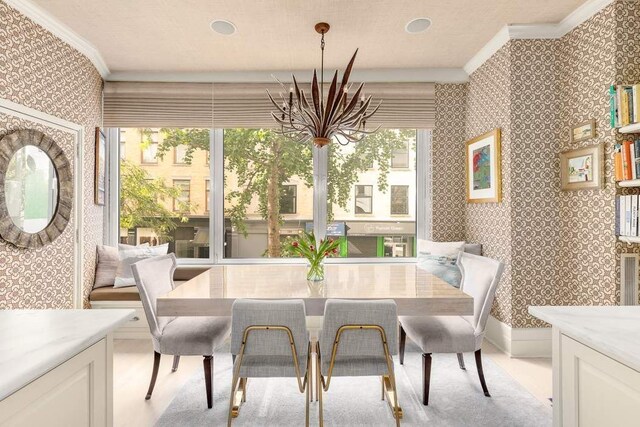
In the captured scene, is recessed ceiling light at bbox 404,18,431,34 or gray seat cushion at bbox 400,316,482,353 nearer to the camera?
gray seat cushion at bbox 400,316,482,353

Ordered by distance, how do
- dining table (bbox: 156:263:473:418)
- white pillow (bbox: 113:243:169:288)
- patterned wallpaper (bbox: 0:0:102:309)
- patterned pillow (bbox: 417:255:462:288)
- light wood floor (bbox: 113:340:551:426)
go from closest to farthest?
dining table (bbox: 156:263:473:418), light wood floor (bbox: 113:340:551:426), patterned wallpaper (bbox: 0:0:102:309), patterned pillow (bbox: 417:255:462:288), white pillow (bbox: 113:243:169:288)

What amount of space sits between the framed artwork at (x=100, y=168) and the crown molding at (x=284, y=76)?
2.13ft

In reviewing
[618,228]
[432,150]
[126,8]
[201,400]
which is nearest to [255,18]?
[126,8]

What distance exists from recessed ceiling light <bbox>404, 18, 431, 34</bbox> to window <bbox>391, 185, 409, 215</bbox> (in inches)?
64.8

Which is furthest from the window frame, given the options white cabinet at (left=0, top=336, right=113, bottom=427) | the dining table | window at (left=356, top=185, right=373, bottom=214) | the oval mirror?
white cabinet at (left=0, top=336, right=113, bottom=427)

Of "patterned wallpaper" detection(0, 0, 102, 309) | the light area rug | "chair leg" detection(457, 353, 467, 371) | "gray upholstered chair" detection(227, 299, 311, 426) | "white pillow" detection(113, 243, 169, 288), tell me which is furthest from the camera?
A: "white pillow" detection(113, 243, 169, 288)

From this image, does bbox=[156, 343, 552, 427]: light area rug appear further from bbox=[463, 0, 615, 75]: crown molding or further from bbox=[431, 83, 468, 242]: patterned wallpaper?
bbox=[463, 0, 615, 75]: crown molding

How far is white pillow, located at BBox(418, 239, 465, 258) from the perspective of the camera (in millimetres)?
3641

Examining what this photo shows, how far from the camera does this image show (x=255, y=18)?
284 cm

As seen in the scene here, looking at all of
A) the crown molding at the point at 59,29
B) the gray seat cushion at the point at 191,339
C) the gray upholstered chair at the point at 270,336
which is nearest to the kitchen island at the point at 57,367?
the gray upholstered chair at the point at 270,336

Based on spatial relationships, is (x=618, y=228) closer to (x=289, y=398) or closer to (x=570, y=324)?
(x=570, y=324)

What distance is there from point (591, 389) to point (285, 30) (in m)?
3.00

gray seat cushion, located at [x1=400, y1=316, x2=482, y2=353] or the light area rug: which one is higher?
gray seat cushion, located at [x1=400, y1=316, x2=482, y2=353]

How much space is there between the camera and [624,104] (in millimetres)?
2393
